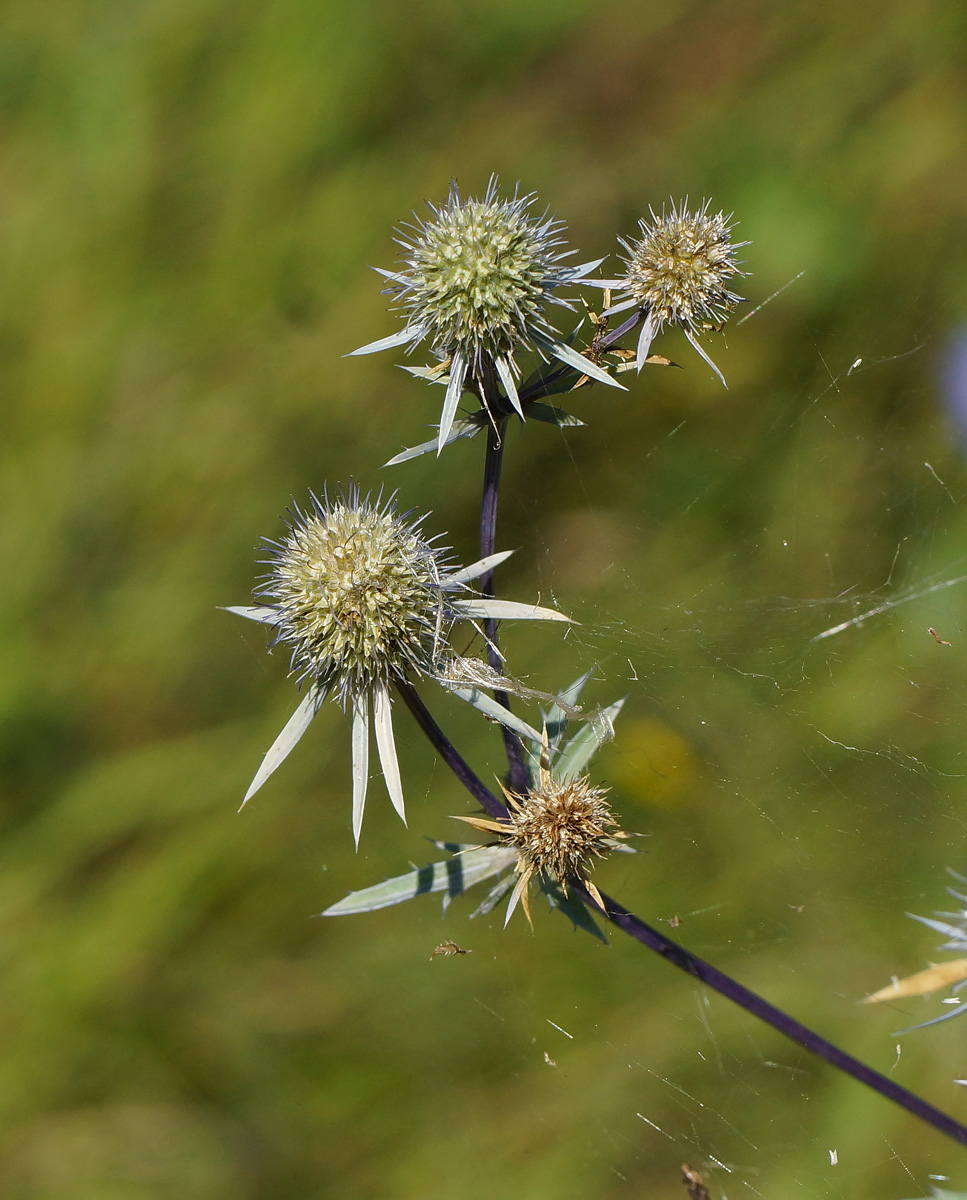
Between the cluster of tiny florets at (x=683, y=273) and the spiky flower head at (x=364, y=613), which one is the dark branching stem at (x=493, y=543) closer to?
the spiky flower head at (x=364, y=613)

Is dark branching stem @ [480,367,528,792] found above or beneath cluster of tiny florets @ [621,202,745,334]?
beneath

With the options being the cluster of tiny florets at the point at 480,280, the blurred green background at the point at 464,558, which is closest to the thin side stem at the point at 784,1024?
the blurred green background at the point at 464,558

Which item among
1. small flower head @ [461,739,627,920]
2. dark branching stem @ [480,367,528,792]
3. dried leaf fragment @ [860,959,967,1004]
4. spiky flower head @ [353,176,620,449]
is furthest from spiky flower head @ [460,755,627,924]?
spiky flower head @ [353,176,620,449]

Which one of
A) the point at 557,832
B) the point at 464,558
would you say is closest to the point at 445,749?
the point at 557,832

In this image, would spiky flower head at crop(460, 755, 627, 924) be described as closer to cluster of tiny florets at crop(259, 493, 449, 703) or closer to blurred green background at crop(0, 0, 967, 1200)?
cluster of tiny florets at crop(259, 493, 449, 703)

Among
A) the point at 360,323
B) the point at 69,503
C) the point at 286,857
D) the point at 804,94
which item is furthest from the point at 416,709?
the point at 804,94

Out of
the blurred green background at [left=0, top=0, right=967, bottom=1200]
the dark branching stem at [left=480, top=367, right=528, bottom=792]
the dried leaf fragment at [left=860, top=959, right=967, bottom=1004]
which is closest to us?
the dried leaf fragment at [left=860, top=959, right=967, bottom=1004]

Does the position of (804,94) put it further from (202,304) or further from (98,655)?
(98,655)

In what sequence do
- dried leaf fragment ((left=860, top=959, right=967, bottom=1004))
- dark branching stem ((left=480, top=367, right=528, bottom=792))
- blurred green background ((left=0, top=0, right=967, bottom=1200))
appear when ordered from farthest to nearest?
1. blurred green background ((left=0, top=0, right=967, bottom=1200))
2. dark branching stem ((left=480, top=367, right=528, bottom=792))
3. dried leaf fragment ((left=860, top=959, right=967, bottom=1004))
